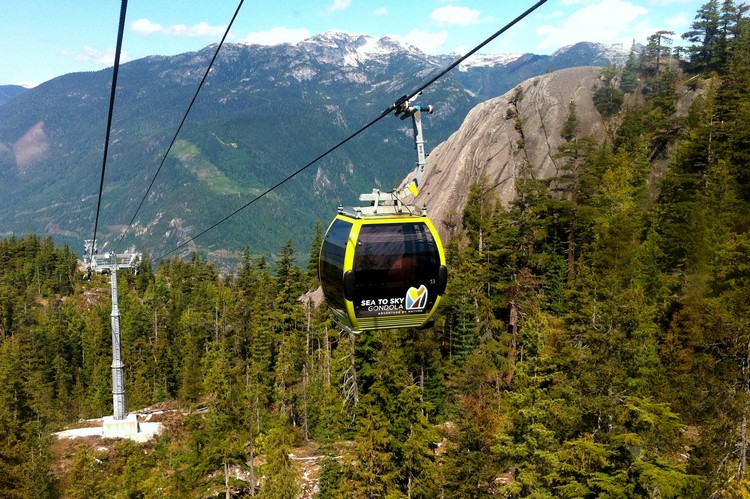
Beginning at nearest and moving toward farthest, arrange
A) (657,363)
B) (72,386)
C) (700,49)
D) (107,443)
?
(657,363) < (107,443) < (700,49) < (72,386)

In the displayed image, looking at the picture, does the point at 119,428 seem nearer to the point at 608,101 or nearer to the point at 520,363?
the point at 520,363

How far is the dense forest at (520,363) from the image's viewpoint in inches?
836

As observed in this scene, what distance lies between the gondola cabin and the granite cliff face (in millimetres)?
47070

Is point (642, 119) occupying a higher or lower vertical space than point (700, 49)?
lower

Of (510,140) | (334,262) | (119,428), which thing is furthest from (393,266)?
(510,140)

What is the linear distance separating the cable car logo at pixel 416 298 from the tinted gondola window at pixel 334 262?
1607mm

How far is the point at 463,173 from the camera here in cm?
6675

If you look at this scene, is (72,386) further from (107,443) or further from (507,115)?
(507,115)

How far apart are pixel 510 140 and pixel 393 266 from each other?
59.7 metres

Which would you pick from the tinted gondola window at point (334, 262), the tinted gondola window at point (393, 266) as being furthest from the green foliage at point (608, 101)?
the tinted gondola window at point (393, 266)

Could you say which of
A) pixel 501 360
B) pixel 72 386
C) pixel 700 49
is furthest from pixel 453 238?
pixel 72 386

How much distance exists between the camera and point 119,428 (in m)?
45.1

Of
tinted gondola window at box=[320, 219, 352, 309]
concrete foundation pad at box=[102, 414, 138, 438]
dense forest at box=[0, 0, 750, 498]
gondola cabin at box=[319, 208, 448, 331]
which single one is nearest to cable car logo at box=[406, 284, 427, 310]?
gondola cabin at box=[319, 208, 448, 331]

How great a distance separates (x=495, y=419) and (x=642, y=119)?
47793mm
